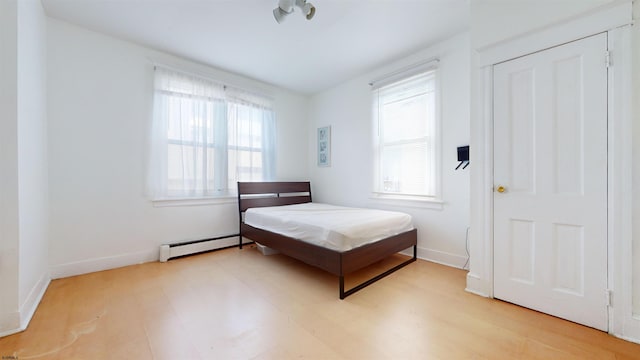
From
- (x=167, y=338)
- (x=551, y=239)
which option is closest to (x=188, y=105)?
(x=167, y=338)

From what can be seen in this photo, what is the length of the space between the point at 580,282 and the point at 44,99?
484 centimetres

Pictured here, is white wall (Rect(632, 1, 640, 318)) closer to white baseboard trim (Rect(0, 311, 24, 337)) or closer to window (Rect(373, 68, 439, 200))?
window (Rect(373, 68, 439, 200))

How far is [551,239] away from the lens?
182cm

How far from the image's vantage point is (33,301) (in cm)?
193

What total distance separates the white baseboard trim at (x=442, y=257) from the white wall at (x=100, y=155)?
3137 mm

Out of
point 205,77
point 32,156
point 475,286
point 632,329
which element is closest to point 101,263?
point 32,156

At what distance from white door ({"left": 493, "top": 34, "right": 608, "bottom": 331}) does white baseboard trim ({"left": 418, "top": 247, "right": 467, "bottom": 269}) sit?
757mm

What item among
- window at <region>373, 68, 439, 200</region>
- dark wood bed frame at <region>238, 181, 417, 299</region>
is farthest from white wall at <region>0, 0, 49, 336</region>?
window at <region>373, 68, 439, 200</region>

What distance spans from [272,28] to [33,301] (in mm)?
3194

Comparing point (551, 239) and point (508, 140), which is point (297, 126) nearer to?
point (508, 140)

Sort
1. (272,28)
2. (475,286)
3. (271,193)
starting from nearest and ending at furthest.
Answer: (475,286), (272,28), (271,193)

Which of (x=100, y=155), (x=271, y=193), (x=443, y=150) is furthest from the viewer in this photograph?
(x=271, y=193)

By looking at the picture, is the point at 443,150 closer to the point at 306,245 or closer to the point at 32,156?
the point at 306,245

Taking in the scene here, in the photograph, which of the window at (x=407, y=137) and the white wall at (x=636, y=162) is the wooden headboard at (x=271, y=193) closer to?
the window at (x=407, y=137)
